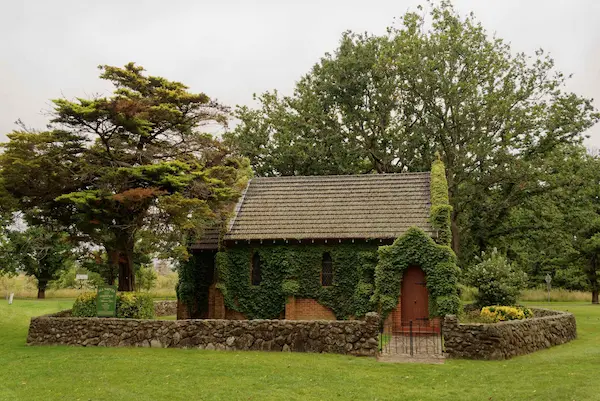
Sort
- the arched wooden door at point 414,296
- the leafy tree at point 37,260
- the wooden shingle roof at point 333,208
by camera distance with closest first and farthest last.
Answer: the arched wooden door at point 414,296 < the wooden shingle roof at point 333,208 < the leafy tree at point 37,260

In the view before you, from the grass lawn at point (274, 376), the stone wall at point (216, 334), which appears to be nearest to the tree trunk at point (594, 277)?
the grass lawn at point (274, 376)

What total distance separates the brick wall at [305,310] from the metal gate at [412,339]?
332 cm

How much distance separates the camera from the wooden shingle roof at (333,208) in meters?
26.8

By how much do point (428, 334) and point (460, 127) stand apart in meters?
18.0

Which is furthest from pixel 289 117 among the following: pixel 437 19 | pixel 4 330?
pixel 4 330

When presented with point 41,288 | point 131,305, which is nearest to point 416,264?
point 131,305

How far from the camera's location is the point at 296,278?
26.8 meters

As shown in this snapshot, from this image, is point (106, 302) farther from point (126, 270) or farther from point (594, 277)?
point (594, 277)

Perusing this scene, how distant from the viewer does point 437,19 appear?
37.6m

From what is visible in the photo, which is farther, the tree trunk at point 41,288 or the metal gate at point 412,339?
the tree trunk at point 41,288

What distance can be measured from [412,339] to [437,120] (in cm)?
1985

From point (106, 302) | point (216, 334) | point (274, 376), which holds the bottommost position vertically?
point (274, 376)

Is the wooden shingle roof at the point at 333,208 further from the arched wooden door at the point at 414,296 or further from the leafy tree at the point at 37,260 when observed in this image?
the leafy tree at the point at 37,260

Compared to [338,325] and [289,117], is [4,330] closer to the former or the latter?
[338,325]
